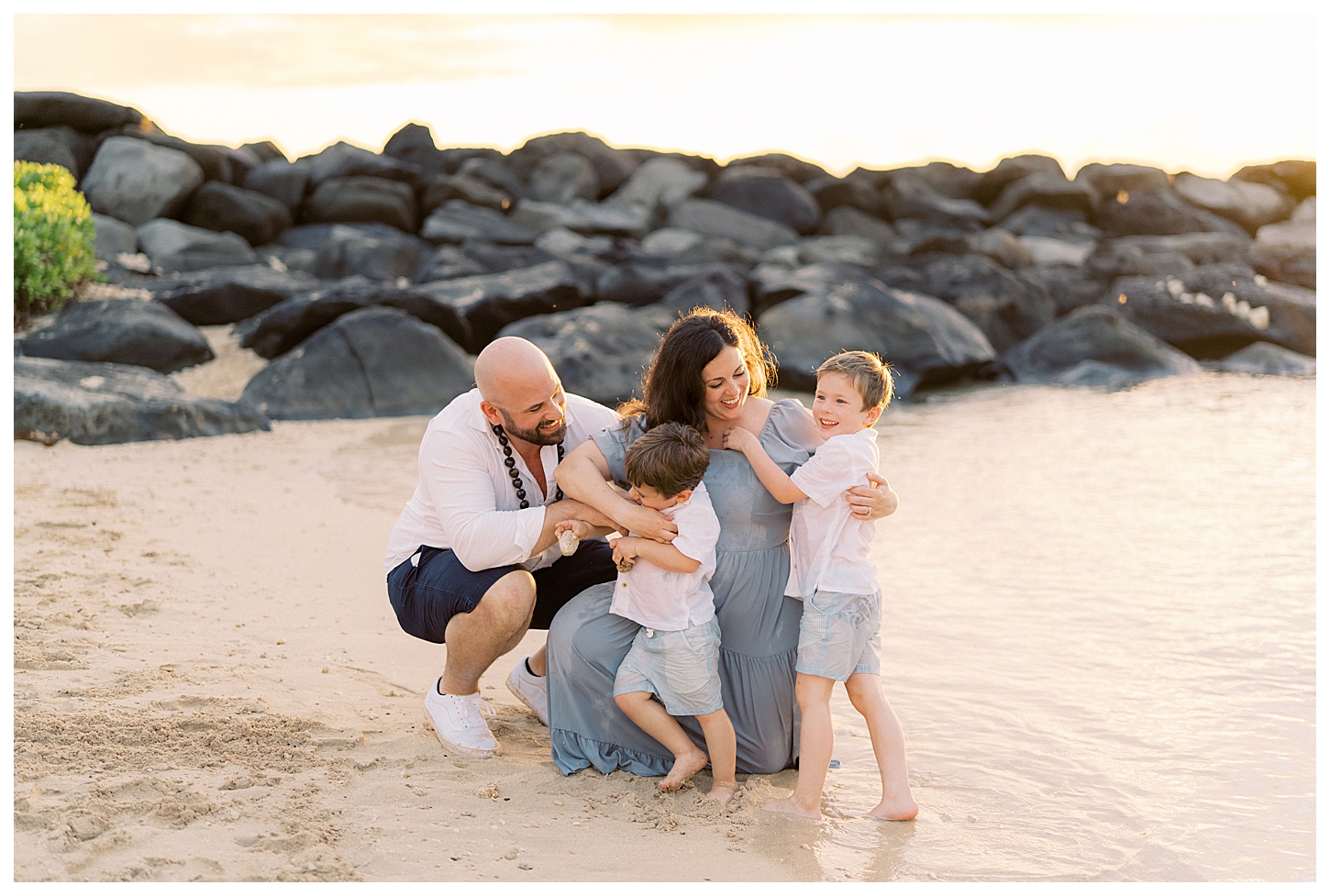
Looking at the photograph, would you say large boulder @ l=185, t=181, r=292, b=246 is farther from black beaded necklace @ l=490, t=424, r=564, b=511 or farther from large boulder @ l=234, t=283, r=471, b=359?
black beaded necklace @ l=490, t=424, r=564, b=511

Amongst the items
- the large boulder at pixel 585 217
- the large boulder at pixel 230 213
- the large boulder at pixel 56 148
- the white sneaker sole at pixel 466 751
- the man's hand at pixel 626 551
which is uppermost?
the large boulder at pixel 56 148

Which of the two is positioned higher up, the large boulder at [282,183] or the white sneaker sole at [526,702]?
the large boulder at [282,183]

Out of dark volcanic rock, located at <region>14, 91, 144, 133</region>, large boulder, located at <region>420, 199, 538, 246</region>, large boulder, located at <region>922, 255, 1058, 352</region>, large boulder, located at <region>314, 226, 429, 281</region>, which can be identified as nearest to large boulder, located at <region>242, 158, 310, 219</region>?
large boulder, located at <region>420, 199, 538, 246</region>

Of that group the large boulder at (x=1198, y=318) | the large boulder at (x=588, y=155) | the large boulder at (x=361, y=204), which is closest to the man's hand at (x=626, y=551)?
the large boulder at (x=1198, y=318)

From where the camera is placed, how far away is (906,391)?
15445mm

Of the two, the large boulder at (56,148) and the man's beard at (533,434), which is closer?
the man's beard at (533,434)

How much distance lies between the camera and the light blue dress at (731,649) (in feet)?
12.5

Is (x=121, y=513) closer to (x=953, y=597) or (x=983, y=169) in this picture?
(x=953, y=597)

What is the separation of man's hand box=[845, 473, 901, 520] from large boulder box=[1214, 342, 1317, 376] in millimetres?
15161

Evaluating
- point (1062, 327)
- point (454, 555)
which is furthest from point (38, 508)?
point (1062, 327)

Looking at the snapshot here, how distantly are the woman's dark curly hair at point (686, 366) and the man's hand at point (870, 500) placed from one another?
1.77 feet

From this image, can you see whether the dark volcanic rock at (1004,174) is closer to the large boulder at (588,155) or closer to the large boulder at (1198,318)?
the large boulder at (588,155)

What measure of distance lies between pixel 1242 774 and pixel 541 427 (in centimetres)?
286

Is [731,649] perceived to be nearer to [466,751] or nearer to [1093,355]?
[466,751]
